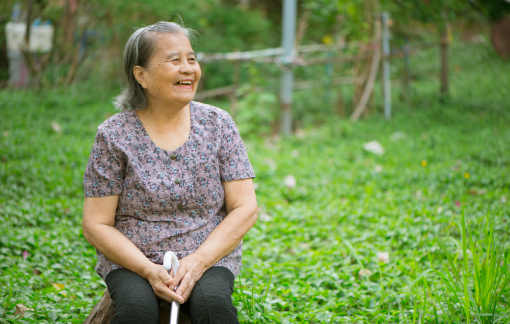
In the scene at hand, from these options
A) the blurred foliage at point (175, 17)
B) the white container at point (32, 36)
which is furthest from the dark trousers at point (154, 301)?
the white container at point (32, 36)

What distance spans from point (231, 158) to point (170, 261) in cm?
60

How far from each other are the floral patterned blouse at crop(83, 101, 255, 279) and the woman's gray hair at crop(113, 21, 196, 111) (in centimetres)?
8

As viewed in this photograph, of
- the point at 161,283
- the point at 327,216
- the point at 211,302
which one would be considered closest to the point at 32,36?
the point at 327,216

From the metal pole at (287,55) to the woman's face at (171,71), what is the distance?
4978 millimetres

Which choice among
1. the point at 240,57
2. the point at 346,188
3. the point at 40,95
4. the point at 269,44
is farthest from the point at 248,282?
the point at 269,44

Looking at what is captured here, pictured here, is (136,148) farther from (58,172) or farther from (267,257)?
(58,172)

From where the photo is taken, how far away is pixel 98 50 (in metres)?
8.51

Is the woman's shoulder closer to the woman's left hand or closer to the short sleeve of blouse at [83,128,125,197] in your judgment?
the short sleeve of blouse at [83,128,125,197]

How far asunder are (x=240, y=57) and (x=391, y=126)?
2.49m

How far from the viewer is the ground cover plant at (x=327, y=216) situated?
2381 mm

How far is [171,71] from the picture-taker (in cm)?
207

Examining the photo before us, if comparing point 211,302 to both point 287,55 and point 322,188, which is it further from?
point 287,55

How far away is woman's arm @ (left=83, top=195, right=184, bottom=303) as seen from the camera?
190 cm

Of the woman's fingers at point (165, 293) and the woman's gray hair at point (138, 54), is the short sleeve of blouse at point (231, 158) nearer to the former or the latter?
the woman's gray hair at point (138, 54)
